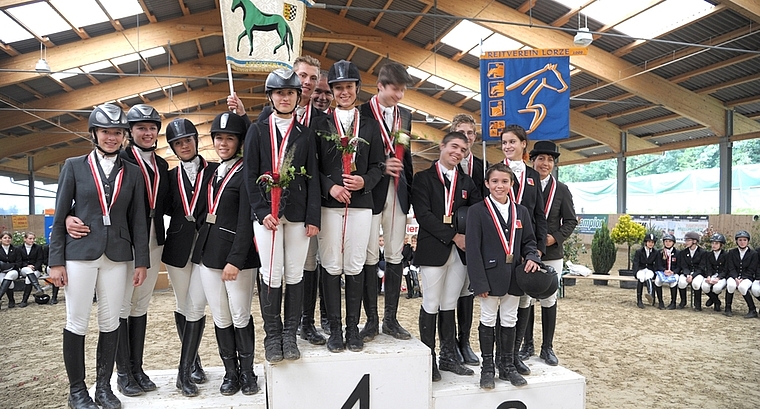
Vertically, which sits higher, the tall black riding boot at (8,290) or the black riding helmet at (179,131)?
the black riding helmet at (179,131)

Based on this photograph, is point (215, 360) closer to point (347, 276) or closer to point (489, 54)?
point (347, 276)

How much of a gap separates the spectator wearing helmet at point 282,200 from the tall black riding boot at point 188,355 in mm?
512

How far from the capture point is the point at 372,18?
1197 cm

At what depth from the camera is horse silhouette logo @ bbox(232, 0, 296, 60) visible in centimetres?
322

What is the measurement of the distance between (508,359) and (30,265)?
9060 millimetres

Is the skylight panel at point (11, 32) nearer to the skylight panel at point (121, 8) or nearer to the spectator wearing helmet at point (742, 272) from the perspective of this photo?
the skylight panel at point (121, 8)

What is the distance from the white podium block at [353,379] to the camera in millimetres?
2818

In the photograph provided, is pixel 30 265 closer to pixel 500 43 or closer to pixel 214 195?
pixel 214 195

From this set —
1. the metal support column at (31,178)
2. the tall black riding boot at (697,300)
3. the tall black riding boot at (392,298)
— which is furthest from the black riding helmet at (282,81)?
the metal support column at (31,178)

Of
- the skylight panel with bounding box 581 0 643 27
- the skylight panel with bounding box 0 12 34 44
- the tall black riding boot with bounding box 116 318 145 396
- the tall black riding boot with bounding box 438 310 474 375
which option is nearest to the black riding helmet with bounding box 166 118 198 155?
the tall black riding boot with bounding box 116 318 145 396

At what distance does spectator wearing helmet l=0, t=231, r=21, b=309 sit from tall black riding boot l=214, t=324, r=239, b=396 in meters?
7.44

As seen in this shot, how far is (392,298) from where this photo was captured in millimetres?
3369

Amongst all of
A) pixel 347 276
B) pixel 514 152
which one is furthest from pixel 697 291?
pixel 347 276

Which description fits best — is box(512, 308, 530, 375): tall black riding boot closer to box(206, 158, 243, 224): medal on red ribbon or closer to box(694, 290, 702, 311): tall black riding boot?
box(206, 158, 243, 224): medal on red ribbon
